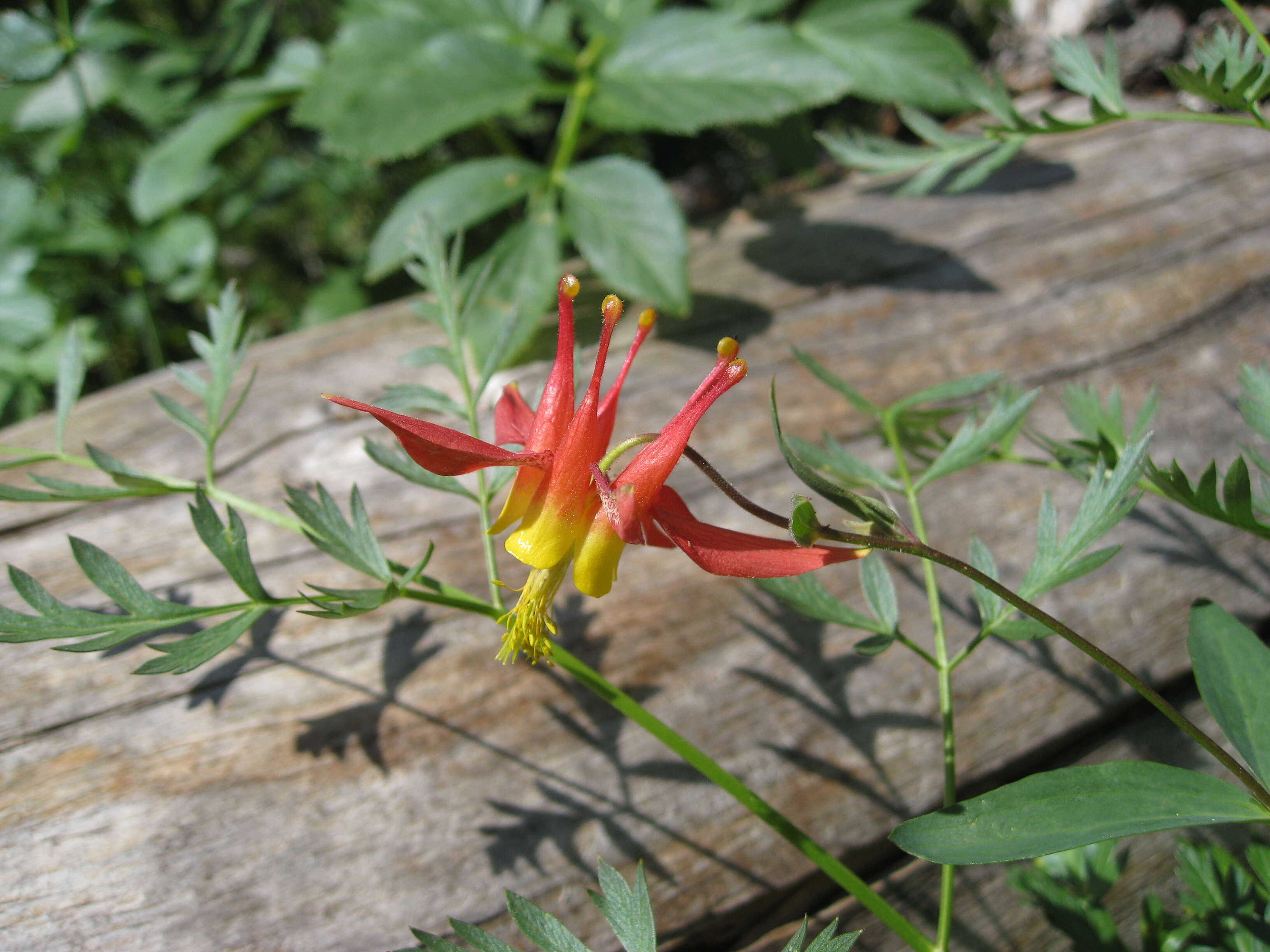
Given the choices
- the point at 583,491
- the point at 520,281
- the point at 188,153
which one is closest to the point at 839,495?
the point at 583,491

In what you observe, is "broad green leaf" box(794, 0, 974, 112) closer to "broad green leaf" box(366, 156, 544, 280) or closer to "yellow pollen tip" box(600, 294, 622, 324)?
→ "broad green leaf" box(366, 156, 544, 280)

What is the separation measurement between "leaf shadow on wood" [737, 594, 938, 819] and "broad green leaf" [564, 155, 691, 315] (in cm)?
62

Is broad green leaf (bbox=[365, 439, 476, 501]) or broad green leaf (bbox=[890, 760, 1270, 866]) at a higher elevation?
broad green leaf (bbox=[365, 439, 476, 501])

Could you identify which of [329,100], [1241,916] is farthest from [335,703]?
[329,100]

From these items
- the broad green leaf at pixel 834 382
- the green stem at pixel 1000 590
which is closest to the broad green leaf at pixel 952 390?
the broad green leaf at pixel 834 382

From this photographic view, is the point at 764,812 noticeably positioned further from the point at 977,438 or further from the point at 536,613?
the point at 977,438

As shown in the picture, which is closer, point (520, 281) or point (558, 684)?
point (558, 684)

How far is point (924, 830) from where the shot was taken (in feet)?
2.48

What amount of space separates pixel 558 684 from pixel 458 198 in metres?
1.09

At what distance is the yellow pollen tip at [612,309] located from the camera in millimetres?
864

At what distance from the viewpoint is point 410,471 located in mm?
A: 1028

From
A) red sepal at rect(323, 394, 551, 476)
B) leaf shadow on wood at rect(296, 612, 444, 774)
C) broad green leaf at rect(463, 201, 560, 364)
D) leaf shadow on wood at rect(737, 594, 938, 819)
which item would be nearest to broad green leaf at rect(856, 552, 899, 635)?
leaf shadow on wood at rect(737, 594, 938, 819)

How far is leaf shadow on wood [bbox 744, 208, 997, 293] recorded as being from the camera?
1.95 meters

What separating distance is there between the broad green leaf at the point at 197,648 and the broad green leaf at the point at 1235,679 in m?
0.97
